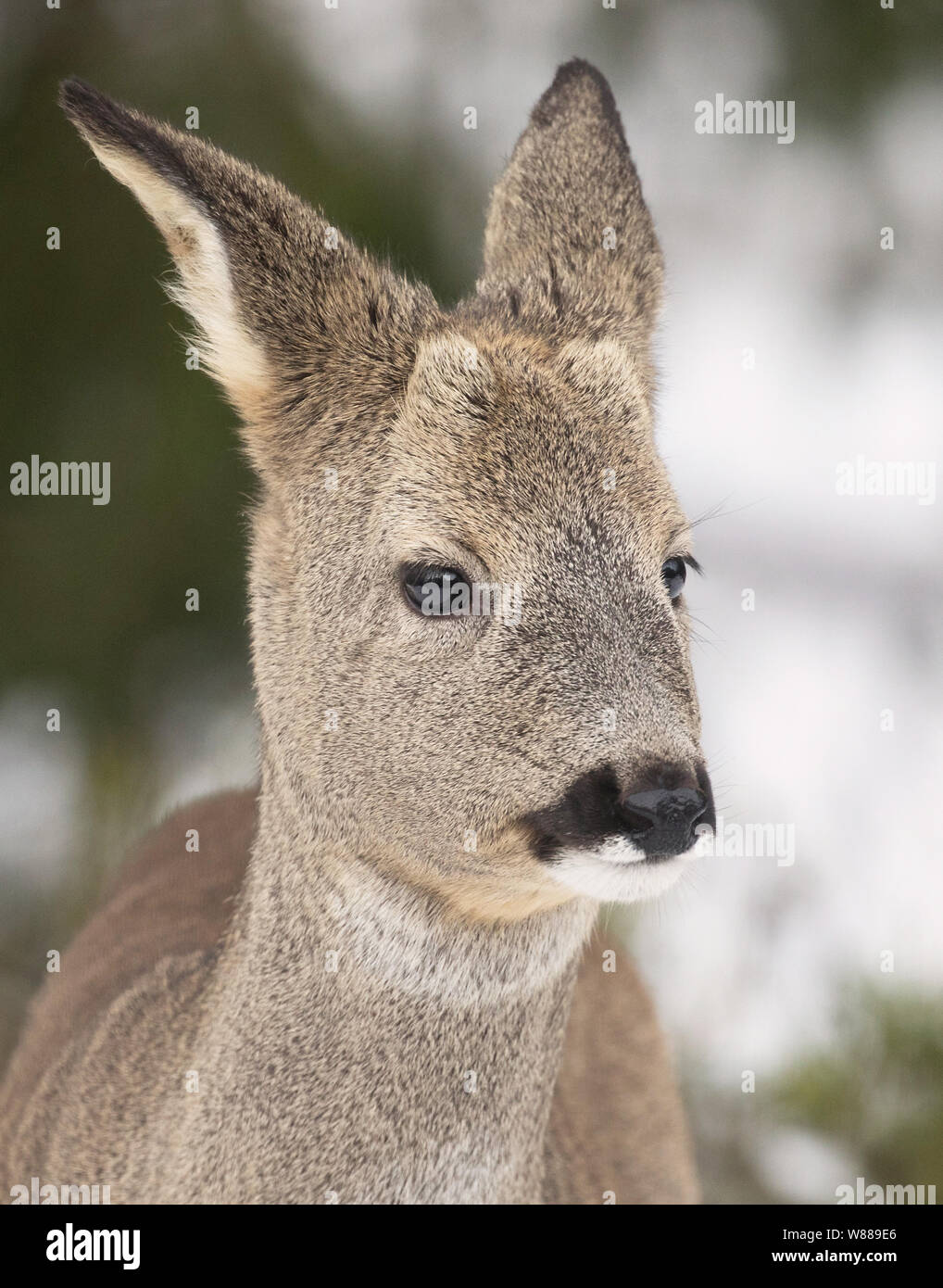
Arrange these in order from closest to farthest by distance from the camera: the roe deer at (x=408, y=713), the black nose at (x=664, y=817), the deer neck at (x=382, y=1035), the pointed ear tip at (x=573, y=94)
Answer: the black nose at (x=664, y=817) < the roe deer at (x=408, y=713) < the deer neck at (x=382, y=1035) < the pointed ear tip at (x=573, y=94)

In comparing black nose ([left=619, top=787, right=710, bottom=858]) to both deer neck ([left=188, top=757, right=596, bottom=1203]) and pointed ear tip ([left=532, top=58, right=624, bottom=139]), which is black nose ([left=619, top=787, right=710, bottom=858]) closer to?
deer neck ([left=188, top=757, right=596, bottom=1203])

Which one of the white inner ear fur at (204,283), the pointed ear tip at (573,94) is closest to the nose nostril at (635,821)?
the white inner ear fur at (204,283)

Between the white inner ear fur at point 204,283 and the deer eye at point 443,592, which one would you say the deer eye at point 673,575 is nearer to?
the deer eye at point 443,592

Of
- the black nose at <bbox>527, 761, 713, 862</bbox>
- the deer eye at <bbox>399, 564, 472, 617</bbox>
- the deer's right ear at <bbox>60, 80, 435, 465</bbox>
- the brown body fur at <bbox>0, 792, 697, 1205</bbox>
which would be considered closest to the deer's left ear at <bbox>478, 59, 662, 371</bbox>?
the deer's right ear at <bbox>60, 80, 435, 465</bbox>

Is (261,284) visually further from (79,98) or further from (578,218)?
(578,218)

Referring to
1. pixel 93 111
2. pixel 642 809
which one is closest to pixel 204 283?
pixel 93 111

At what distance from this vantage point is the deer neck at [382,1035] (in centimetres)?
282

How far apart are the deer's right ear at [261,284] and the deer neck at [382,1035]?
0.92 meters

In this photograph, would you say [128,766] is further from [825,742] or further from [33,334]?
[825,742]

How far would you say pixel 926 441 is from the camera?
6234 millimetres

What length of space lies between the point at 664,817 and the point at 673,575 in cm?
73

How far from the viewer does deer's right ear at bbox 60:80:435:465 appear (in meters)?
2.75
